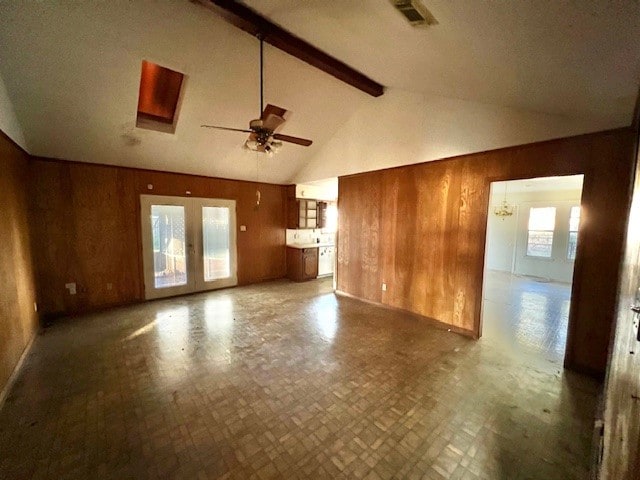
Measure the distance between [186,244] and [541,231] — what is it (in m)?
9.68

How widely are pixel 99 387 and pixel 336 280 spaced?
420 centimetres

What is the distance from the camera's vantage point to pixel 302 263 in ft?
22.6

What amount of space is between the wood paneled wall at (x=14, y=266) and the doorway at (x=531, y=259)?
5.71 metres

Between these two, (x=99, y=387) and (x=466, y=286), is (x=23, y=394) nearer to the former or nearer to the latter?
(x=99, y=387)

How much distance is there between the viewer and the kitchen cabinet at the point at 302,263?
22.6 feet

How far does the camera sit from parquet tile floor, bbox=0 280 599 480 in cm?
177

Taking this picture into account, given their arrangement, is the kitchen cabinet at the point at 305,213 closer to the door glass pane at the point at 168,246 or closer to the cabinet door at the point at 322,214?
the cabinet door at the point at 322,214

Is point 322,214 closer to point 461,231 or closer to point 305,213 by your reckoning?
point 305,213

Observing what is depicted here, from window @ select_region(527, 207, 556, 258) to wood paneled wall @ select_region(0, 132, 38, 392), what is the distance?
10933mm

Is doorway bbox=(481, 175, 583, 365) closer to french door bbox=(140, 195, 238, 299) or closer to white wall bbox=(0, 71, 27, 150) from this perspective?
french door bbox=(140, 195, 238, 299)

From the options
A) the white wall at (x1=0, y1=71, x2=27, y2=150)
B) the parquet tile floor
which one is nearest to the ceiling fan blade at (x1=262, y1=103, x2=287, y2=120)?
the white wall at (x1=0, y1=71, x2=27, y2=150)

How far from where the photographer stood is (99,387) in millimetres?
2566

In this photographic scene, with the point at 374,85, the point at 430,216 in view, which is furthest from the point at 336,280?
the point at 374,85

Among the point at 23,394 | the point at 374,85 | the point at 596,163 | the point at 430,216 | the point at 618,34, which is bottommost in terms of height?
the point at 23,394
